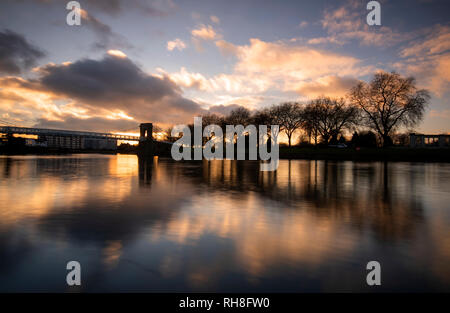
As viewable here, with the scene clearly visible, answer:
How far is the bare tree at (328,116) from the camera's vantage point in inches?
2744

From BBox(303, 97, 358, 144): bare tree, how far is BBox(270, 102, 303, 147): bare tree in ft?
8.84

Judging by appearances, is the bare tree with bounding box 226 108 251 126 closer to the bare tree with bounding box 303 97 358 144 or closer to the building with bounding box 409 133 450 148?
the bare tree with bounding box 303 97 358 144

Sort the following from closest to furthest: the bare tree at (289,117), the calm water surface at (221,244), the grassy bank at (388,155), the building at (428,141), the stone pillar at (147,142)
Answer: the calm water surface at (221,244), the grassy bank at (388,155), the building at (428,141), the bare tree at (289,117), the stone pillar at (147,142)

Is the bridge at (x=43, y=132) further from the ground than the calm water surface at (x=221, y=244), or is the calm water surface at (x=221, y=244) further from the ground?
the bridge at (x=43, y=132)

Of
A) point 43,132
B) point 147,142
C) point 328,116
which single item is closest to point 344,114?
point 328,116

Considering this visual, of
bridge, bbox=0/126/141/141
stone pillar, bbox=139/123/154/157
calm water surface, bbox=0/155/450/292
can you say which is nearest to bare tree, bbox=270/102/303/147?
stone pillar, bbox=139/123/154/157

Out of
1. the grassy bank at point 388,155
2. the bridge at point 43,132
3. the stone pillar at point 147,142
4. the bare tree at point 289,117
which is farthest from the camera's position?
the bridge at point 43,132

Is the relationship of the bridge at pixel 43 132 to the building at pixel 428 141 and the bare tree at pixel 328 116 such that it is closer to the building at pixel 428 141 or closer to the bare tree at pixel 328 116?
the bare tree at pixel 328 116

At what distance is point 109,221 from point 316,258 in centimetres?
480

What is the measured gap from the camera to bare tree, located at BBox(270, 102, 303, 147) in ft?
244

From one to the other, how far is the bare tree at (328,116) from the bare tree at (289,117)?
8.84ft

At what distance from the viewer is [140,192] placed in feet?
37.1

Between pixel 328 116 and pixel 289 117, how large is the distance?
9873 millimetres

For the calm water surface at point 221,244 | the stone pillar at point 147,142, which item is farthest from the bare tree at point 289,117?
the calm water surface at point 221,244
